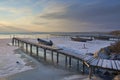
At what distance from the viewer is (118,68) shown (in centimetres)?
933

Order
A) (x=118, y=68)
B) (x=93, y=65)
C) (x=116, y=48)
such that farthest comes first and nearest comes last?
(x=116, y=48) → (x=93, y=65) → (x=118, y=68)

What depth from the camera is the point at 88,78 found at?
11789mm

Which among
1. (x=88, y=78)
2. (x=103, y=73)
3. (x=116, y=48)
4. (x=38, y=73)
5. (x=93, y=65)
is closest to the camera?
(x=93, y=65)

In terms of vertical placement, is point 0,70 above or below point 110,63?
below

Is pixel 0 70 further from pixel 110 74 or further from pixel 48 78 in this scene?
pixel 110 74

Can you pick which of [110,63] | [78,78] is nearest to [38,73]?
[78,78]

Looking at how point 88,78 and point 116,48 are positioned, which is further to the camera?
point 116,48

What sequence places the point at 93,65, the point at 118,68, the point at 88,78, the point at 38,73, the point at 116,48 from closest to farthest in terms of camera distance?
the point at 118,68 < the point at 93,65 < the point at 88,78 < the point at 38,73 < the point at 116,48

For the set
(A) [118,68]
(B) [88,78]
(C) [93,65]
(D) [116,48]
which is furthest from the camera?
(D) [116,48]

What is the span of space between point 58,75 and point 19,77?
9.40 feet

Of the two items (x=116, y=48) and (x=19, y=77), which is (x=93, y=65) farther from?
(x=116, y=48)

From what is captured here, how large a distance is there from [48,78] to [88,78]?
2.79m

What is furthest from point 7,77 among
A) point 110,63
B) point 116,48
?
point 116,48

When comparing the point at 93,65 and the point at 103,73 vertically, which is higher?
the point at 93,65
